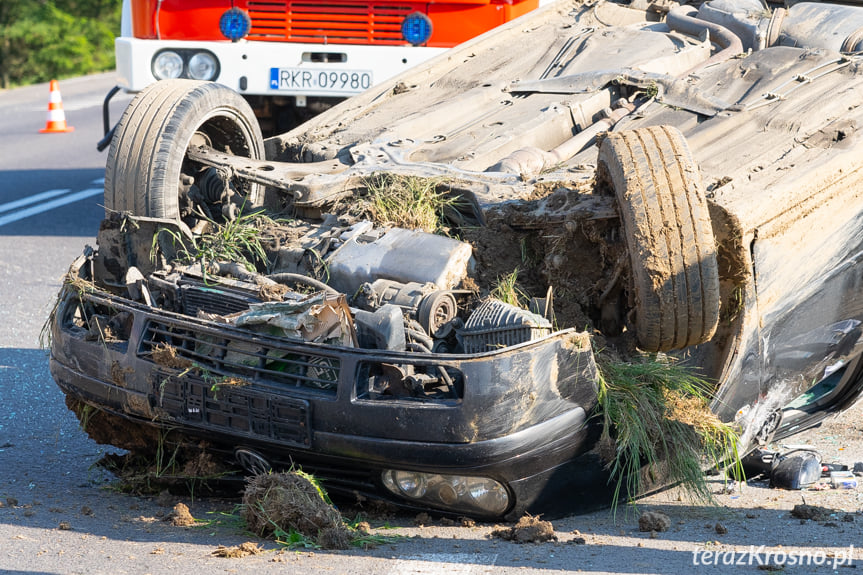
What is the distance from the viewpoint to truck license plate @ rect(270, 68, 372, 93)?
7.61 metres

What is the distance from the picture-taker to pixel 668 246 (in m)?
3.66

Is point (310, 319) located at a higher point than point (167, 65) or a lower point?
lower

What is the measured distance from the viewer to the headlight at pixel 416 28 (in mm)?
7941

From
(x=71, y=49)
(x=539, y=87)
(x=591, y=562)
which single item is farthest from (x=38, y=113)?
(x=591, y=562)

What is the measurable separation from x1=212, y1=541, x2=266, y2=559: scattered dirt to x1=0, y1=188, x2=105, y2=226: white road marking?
264 inches

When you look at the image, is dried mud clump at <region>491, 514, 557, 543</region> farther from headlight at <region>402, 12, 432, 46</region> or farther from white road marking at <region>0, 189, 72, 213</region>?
white road marking at <region>0, 189, 72, 213</region>

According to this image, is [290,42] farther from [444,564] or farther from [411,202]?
[444,564]

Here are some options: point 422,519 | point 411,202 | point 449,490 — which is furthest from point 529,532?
point 411,202

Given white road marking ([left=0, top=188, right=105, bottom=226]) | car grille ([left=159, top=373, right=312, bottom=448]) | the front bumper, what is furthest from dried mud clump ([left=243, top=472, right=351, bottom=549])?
white road marking ([left=0, top=188, right=105, bottom=226])

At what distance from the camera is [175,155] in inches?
180

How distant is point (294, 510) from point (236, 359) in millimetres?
547

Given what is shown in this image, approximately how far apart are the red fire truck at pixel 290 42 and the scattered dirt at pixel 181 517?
4.31 meters

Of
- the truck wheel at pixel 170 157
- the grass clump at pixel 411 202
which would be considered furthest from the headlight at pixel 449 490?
the truck wheel at pixel 170 157

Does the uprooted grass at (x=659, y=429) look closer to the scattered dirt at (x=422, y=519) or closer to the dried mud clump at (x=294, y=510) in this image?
the scattered dirt at (x=422, y=519)
